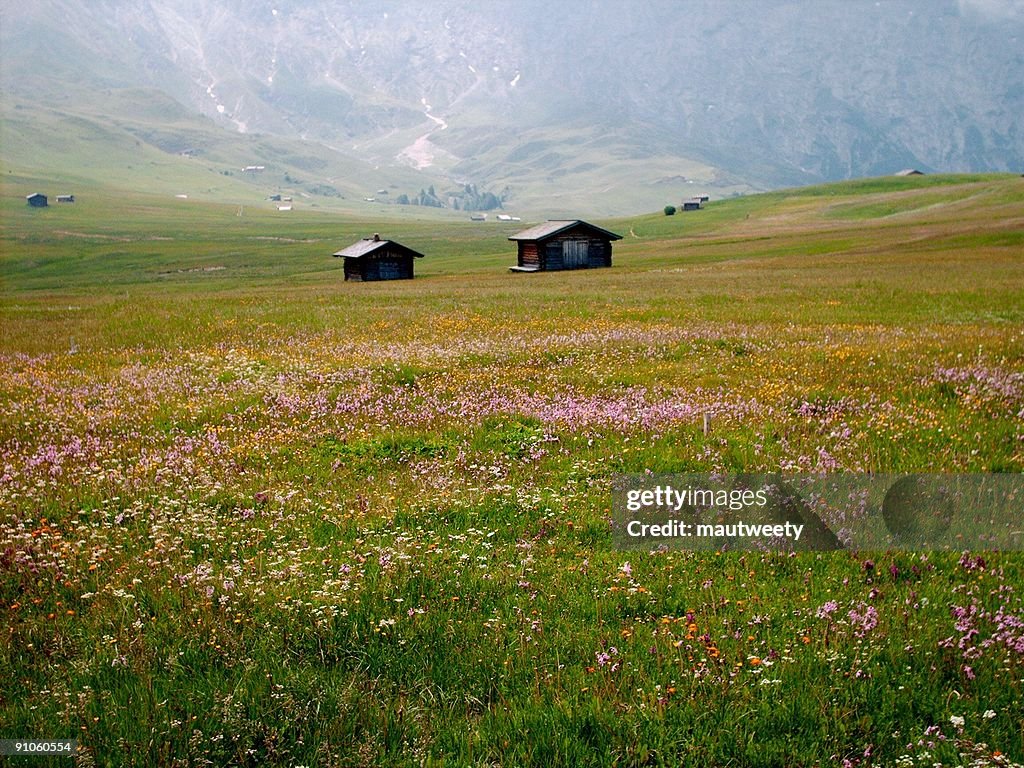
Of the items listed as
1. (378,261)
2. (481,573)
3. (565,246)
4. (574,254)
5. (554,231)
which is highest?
(554,231)

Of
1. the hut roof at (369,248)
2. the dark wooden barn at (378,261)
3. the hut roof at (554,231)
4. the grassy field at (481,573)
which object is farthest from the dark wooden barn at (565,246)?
the grassy field at (481,573)

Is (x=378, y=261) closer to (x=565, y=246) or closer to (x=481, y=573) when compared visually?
(x=565, y=246)

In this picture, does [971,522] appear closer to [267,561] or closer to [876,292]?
[267,561]

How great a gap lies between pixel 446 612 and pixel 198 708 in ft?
6.25

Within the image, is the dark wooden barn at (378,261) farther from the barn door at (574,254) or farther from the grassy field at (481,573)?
the grassy field at (481,573)

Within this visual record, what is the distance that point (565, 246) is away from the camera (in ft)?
288

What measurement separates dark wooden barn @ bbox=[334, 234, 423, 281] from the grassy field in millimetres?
66243

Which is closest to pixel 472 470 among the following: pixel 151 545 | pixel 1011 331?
pixel 151 545

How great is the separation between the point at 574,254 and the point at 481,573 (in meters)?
84.2

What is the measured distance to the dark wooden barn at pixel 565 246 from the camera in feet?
284

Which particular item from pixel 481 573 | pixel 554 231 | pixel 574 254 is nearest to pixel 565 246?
pixel 574 254

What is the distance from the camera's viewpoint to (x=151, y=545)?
724cm

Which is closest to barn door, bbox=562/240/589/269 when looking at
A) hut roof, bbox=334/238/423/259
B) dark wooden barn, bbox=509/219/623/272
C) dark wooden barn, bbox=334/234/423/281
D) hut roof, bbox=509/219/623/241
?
dark wooden barn, bbox=509/219/623/272

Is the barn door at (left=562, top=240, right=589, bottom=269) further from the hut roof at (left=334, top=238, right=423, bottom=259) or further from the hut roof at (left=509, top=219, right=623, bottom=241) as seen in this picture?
the hut roof at (left=334, top=238, right=423, bottom=259)
